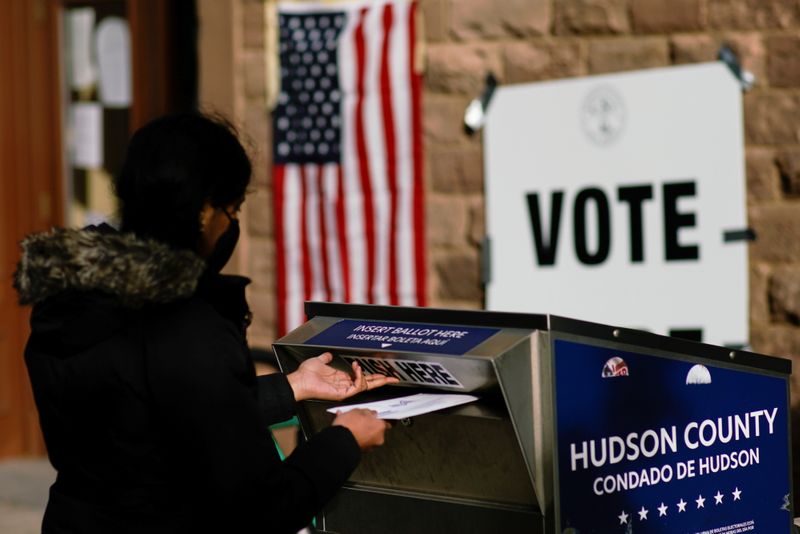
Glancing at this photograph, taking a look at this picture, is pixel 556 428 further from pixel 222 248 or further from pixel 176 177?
pixel 176 177

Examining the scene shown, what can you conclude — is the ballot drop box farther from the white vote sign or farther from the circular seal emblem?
the circular seal emblem

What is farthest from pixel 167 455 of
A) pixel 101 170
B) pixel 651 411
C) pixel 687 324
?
pixel 101 170

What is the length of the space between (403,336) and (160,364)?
0.66 m

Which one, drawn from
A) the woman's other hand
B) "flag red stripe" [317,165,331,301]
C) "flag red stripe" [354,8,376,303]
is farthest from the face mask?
"flag red stripe" [317,165,331,301]

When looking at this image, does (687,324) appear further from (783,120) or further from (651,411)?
(651,411)

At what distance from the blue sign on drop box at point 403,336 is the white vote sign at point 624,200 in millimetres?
2760

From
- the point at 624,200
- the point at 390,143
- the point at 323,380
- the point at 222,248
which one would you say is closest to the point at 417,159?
the point at 390,143

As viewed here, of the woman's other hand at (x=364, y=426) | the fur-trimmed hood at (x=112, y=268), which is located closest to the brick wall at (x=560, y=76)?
the woman's other hand at (x=364, y=426)

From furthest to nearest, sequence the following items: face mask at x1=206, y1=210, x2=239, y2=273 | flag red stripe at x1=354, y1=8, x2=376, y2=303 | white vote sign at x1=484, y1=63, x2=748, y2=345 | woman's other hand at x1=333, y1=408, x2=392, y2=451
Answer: flag red stripe at x1=354, y1=8, x2=376, y2=303 → white vote sign at x1=484, y1=63, x2=748, y2=345 → woman's other hand at x1=333, y1=408, x2=392, y2=451 → face mask at x1=206, y1=210, x2=239, y2=273

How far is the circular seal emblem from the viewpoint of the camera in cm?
580

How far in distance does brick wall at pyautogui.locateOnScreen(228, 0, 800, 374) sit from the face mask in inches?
128

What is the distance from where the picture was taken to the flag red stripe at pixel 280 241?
22.5ft

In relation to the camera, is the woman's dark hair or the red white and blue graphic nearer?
the woman's dark hair

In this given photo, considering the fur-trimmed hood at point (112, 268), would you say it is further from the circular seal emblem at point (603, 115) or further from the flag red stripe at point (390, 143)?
the flag red stripe at point (390, 143)
